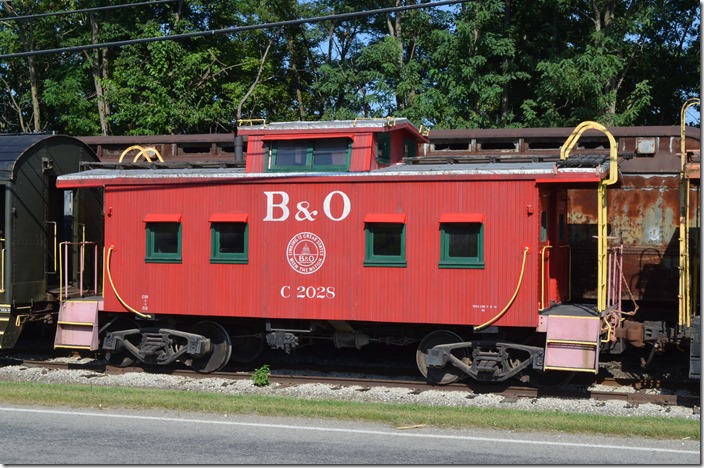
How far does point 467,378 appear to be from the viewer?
1512 centimetres

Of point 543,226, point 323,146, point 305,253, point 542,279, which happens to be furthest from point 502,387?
point 323,146

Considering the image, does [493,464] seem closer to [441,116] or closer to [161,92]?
[441,116]

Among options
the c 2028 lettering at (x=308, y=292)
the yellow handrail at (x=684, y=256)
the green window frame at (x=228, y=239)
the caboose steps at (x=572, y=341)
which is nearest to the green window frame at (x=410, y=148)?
the c 2028 lettering at (x=308, y=292)

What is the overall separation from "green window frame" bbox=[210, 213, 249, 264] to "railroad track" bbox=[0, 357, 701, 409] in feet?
6.87

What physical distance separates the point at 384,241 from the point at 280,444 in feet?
17.0

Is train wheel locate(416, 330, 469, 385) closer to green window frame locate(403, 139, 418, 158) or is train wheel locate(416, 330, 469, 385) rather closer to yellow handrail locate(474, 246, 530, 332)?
yellow handrail locate(474, 246, 530, 332)

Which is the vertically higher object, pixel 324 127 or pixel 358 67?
pixel 358 67

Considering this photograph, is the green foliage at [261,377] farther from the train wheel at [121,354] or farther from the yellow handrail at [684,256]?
the yellow handrail at [684,256]

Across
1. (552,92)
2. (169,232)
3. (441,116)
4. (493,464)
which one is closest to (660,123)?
(552,92)

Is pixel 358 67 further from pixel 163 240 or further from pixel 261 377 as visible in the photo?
pixel 261 377

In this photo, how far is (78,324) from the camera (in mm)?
15984

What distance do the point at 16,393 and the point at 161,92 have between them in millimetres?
18377

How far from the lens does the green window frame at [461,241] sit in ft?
46.5

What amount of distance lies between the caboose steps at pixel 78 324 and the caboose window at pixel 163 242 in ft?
4.50
